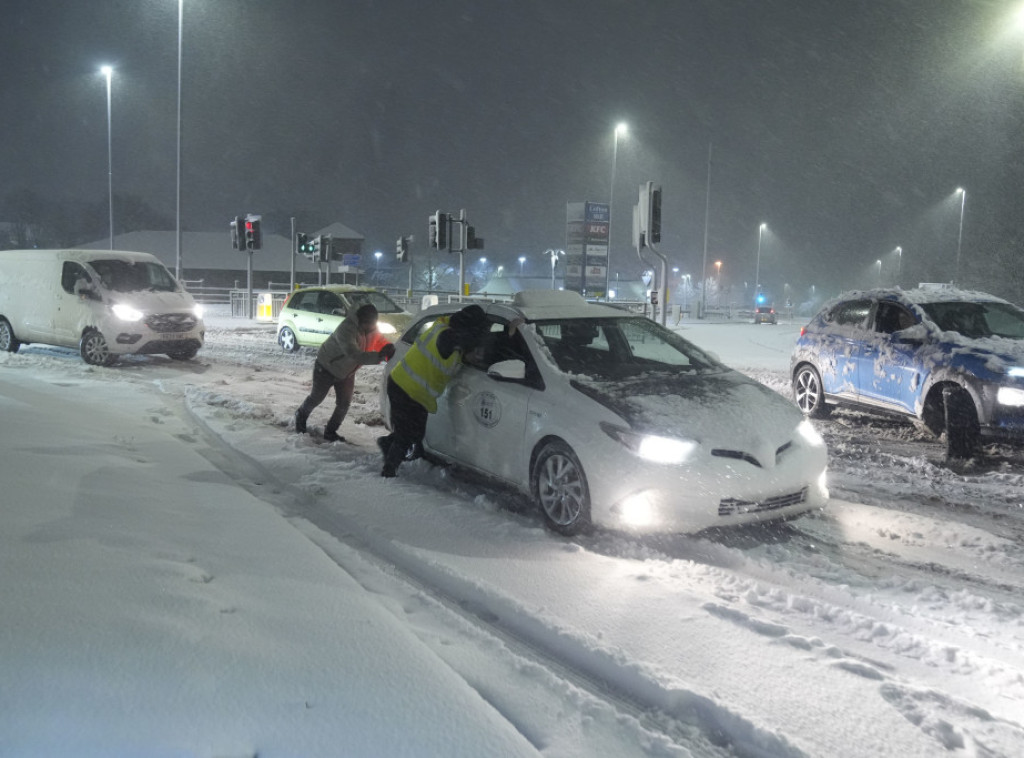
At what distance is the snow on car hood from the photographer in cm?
527

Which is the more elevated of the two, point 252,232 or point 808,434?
point 252,232

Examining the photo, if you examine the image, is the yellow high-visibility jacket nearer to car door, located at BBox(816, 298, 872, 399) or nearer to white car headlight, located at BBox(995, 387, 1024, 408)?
white car headlight, located at BBox(995, 387, 1024, 408)

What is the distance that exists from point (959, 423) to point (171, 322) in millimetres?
12563

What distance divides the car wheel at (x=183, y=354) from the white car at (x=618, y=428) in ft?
32.8

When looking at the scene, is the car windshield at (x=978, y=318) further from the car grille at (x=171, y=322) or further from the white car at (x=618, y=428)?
the car grille at (x=171, y=322)

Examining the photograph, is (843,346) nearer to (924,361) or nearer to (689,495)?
(924,361)

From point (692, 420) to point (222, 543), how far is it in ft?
9.58

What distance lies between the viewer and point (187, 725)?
104 inches

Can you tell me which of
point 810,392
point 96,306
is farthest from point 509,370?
point 96,306

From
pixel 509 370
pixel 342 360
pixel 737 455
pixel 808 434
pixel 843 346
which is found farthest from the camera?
pixel 843 346

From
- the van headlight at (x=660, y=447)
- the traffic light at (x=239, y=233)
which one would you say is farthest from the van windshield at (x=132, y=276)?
the traffic light at (x=239, y=233)

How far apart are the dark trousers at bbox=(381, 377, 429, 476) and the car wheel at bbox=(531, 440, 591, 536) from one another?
142 centimetres

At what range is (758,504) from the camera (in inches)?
207

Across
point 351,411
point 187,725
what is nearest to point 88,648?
point 187,725
